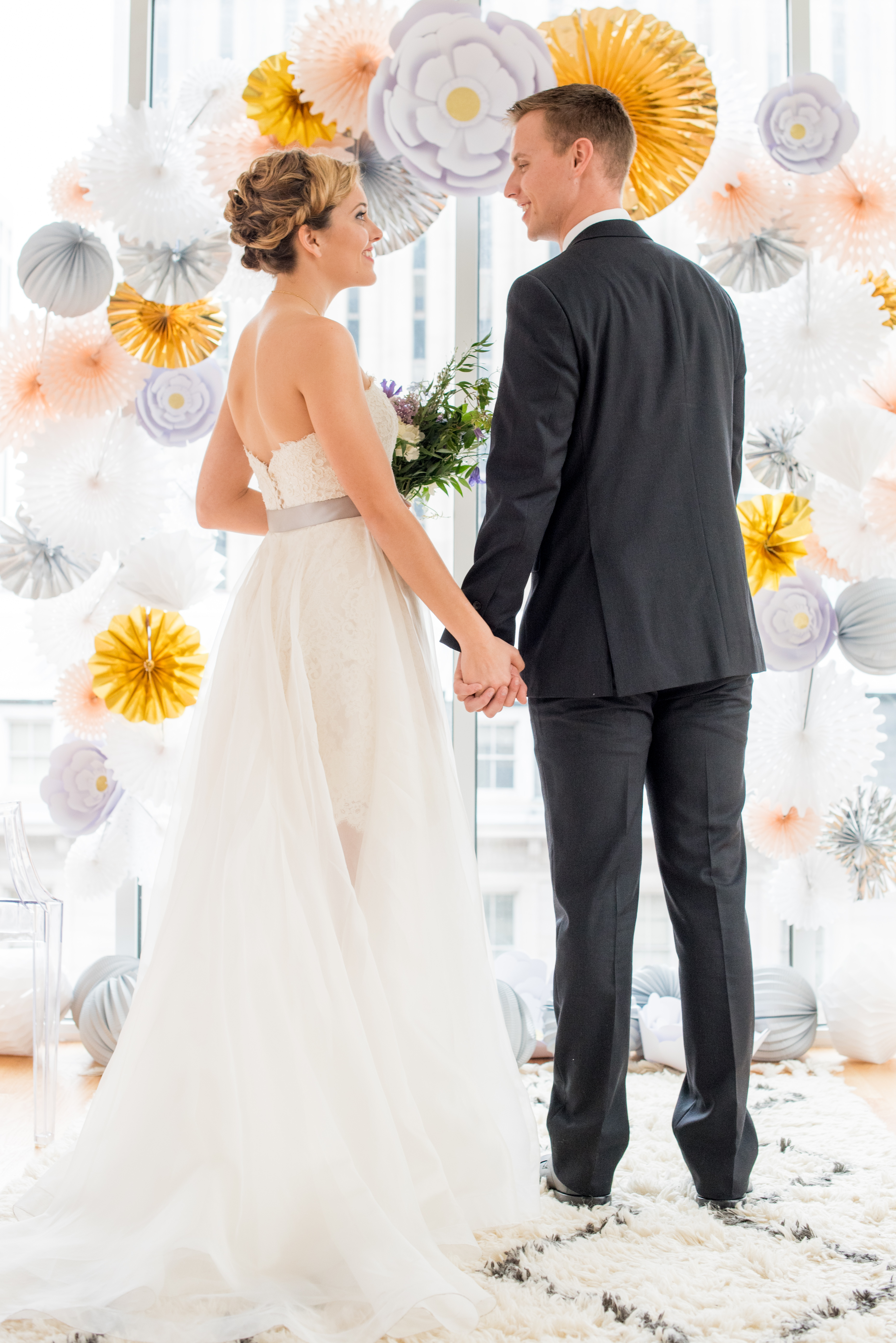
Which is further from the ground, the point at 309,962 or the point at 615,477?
the point at 615,477

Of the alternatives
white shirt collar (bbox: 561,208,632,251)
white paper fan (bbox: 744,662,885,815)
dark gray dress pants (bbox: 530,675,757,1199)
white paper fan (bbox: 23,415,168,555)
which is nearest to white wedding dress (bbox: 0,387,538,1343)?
dark gray dress pants (bbox: 530,675,757,1199)

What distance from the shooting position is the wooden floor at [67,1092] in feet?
7.38

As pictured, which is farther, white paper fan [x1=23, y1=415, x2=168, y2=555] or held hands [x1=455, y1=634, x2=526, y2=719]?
white paper fan [x1=23, y1=415, x2=168, y2=555]

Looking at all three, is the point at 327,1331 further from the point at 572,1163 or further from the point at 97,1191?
the point at 572,1163

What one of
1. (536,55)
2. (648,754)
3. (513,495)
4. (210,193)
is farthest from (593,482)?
(210,193)

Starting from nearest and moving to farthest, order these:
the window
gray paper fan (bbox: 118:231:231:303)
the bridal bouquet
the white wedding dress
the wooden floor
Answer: the white wedding dress → the bridal bouquet → the wooden floor → gray paper fan (bbox: 118:231:231:303) → the window

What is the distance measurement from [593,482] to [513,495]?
0.14 m

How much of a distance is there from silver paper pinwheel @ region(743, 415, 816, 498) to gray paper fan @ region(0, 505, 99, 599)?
167 centimetres

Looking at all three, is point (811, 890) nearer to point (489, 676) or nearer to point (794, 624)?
point (794, 624)

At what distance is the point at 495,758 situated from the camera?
301cm

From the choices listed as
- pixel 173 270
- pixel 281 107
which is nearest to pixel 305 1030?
pixel 173 270

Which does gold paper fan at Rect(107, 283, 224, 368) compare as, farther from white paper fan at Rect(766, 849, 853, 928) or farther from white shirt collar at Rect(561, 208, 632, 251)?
white paper fan at Rect(766, 849, 853, 928)

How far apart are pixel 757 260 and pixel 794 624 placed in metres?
0.91

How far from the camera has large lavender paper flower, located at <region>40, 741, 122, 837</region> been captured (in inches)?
107
